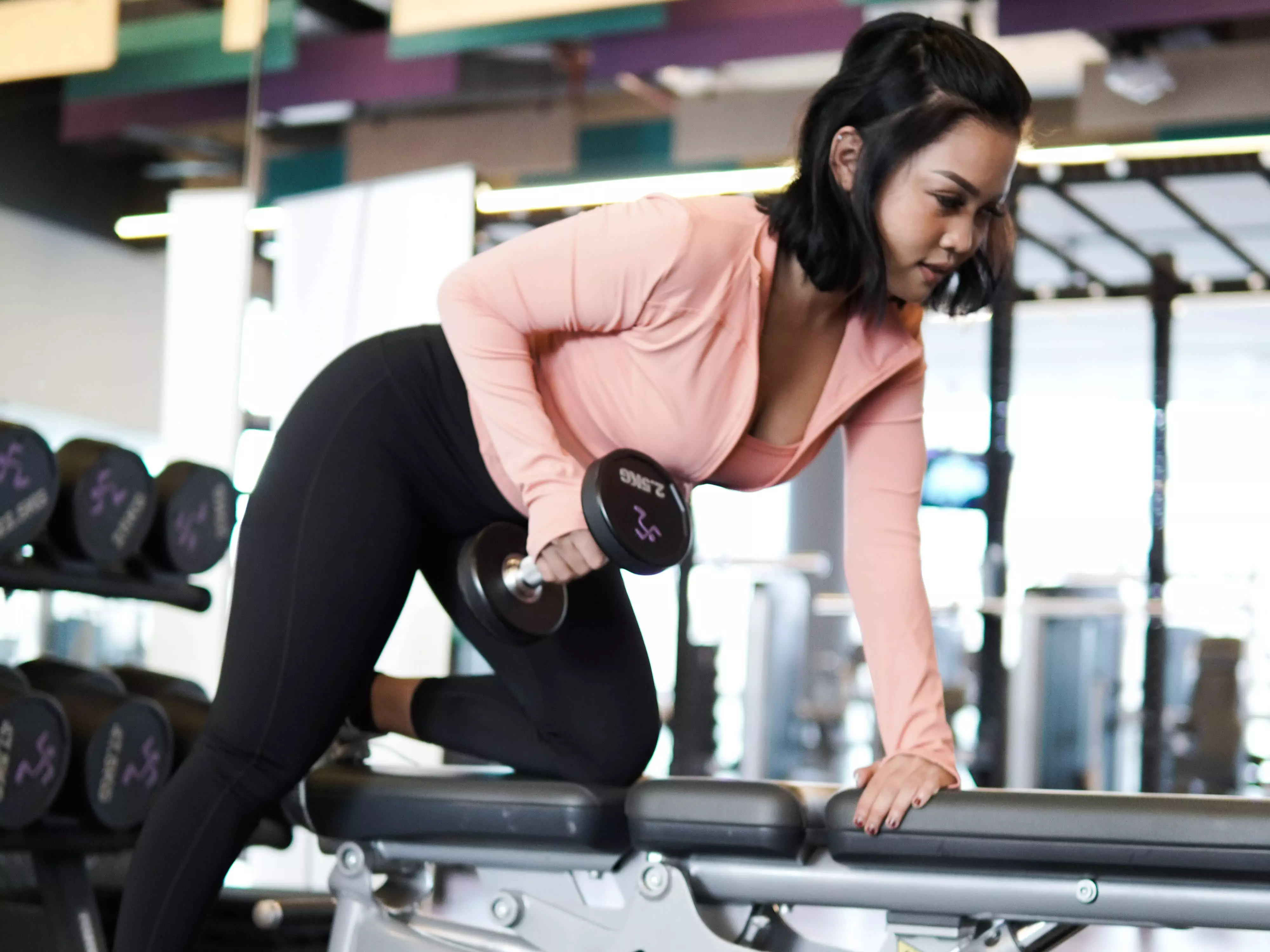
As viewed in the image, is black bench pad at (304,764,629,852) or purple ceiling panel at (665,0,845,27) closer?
black bench pad at (304,764,629,852)

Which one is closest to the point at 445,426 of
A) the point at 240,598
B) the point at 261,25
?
the point at 240,598

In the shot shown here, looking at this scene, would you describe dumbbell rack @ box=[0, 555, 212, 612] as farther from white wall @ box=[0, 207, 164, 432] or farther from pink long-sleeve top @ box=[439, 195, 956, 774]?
pink long-sleeve top @ box=[439, 195, 956, 774]

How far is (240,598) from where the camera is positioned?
1475 mm

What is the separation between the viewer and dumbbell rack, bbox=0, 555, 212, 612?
6.87 ft

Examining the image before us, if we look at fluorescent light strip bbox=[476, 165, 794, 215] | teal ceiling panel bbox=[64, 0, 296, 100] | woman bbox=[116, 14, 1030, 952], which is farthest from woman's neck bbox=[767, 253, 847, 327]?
fluorescent light strip bbox=[476, 165, 794, 215]

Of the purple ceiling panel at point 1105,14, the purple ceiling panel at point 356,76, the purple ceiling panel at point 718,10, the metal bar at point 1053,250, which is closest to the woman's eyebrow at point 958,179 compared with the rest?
the purple ceiling panel at point 1105,14

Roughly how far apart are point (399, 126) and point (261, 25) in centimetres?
284

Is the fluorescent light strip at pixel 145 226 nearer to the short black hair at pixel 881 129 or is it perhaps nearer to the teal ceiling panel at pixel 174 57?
the teal ceiling panel at pixel 174 57

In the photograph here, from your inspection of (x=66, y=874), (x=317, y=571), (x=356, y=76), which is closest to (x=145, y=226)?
(x=66, y=874)

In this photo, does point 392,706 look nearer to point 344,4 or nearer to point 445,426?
point 445,426

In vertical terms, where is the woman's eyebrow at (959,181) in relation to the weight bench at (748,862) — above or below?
above

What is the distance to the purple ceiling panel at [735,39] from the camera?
455 cm

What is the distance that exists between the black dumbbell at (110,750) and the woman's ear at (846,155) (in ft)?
4.53

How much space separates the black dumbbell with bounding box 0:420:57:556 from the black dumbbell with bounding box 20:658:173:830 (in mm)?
262
